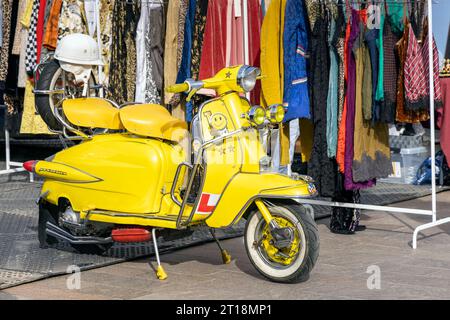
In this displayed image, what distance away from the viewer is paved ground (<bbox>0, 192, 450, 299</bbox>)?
15.5 feet

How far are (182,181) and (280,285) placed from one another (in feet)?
2.98

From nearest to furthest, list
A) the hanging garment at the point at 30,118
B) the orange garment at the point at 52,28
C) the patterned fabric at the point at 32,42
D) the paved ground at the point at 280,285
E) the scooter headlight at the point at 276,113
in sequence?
the paved ground at the point at 280,285
the scooter headlight at the point at 276,113
the orange garment at the point at 52,28
the patterned fabric at the point at 32,42
the hanging garment at the point at 30,118

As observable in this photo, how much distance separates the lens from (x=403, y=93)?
6.18 metres

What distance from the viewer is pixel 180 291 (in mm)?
4816

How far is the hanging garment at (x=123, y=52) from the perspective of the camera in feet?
24.2

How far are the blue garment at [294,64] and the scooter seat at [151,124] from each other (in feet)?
3.78

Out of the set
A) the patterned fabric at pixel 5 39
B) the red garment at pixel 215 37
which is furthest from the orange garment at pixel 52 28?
the red garment at pixel 215 37

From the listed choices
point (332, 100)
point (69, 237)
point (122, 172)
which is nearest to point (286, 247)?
point (122, 172)

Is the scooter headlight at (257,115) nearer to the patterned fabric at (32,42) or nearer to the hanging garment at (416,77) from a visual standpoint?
the hanging garment at (416,77)

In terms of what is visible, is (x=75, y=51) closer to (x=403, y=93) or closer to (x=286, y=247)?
(x=286, y=247)

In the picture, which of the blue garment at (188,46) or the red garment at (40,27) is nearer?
the blue garment at (188,46)
